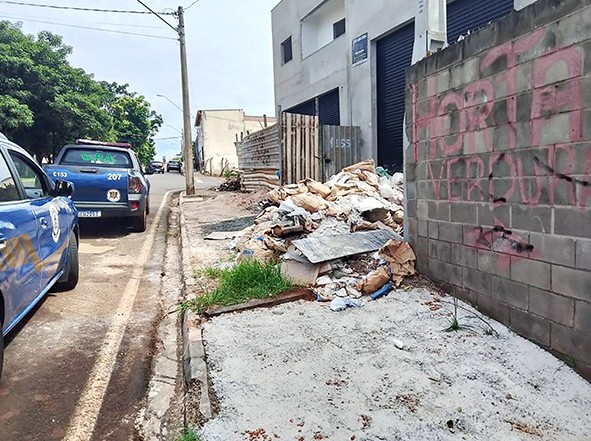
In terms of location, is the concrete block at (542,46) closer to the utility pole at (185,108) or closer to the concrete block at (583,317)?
the concrete block at (583,317)

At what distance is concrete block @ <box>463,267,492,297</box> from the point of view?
11.3ft

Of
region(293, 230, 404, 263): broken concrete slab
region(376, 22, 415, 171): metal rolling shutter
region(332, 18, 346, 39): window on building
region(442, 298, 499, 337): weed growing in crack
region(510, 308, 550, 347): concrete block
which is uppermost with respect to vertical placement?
region(332, 18, 346, 39): window on building

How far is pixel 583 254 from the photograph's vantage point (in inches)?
103

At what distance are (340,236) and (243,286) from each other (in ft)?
4.48

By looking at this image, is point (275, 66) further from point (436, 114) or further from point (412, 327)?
point (412, 327)

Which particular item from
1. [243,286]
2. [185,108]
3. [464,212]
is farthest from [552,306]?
[185,108]

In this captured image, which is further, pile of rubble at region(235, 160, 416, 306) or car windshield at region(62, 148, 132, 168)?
car windshield at region(62, 148, 132, 168)

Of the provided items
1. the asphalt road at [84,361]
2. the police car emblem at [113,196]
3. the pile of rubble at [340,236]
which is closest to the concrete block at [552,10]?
the pile of rubble at [340,236]

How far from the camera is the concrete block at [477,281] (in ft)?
11.3

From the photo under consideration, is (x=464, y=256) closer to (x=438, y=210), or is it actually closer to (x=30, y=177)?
(x=438, y=210)

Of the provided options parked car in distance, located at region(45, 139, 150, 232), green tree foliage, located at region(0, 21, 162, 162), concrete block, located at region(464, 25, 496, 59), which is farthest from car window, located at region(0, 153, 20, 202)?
green tree foliage, located at region(0, 21, 162, 162)

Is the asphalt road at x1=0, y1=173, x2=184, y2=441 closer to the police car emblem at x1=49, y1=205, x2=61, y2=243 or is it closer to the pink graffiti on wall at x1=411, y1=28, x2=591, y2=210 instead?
the police car emblem at x1=49, y1=205, x2=61, y2=243

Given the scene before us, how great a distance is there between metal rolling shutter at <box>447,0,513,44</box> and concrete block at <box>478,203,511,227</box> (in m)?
5.75

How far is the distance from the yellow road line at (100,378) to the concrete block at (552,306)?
301 centimetres
